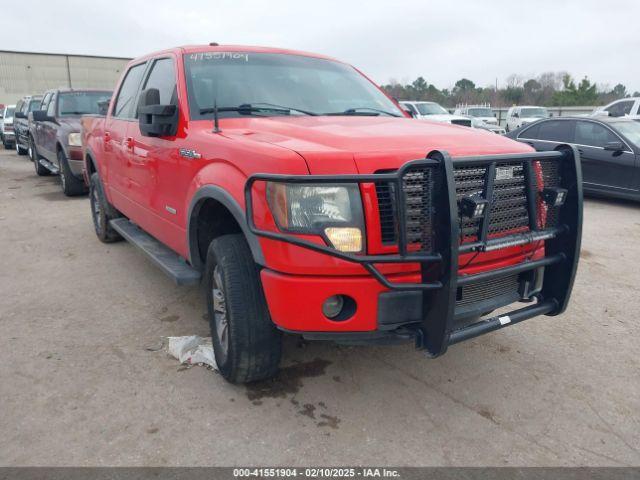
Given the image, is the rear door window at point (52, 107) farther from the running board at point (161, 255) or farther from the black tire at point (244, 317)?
the black tire at point (244, 317)

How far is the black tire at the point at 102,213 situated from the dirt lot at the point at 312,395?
1387mm

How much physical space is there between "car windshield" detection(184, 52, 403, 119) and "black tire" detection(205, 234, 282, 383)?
1.14 m

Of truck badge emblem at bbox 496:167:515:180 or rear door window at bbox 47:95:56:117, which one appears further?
rear door window at bbox 47:95:56:117

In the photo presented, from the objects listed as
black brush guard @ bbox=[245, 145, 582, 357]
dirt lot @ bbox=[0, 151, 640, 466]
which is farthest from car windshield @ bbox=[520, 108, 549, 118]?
black brush guard @ bbox=[245, 145, 582, 357]

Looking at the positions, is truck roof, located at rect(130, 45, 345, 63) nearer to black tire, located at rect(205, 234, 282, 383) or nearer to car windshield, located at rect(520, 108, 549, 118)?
black tire, located at rect(205, 234, 282, 383)

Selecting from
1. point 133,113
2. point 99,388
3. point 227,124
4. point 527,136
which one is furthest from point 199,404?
point 527,136

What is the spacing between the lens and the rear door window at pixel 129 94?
15.6ft

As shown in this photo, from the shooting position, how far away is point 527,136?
34.0 feet

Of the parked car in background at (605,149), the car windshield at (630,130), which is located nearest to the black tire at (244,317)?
→ the parked car in background at (605,149)

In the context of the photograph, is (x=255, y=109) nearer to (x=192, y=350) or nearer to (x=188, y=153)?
(x=188, y=153)

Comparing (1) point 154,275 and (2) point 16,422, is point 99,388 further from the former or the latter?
(1) point 154,275

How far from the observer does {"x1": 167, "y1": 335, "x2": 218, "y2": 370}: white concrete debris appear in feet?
11.1

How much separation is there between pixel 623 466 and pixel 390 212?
5.26ft

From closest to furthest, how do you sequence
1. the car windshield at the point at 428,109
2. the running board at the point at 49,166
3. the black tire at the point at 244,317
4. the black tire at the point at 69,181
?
1. the black tire at the point at 244,317
2. the black tire at the point at 69,181
3. the running board at the point at 49,166
4. the car windshield at the point at 428,109
